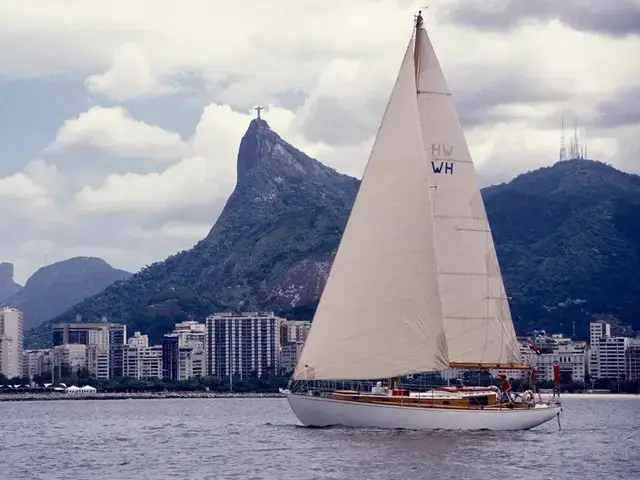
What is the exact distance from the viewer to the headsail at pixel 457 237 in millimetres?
Answer: 59625

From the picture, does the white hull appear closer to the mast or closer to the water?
the water

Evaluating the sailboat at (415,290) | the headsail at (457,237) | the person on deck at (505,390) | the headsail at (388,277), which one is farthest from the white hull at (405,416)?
the headsail at (457,237)

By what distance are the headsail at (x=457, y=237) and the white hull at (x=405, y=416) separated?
8.87 feet

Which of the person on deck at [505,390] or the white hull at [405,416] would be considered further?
the person on deck at [505,390]

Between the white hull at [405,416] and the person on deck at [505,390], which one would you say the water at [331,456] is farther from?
the person on deck at [505,390]

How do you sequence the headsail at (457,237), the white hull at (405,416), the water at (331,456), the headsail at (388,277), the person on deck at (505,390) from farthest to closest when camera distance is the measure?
the person on deck at (505,390)
the headsail at (457,237)
the headsail at (388,277)
the white hull at (405,416)
the water at (331,456)

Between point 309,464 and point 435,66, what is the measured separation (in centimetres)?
2018

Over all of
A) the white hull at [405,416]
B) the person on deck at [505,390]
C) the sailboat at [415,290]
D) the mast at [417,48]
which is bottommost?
the white hull at [405,416]

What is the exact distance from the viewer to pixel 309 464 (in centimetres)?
4869

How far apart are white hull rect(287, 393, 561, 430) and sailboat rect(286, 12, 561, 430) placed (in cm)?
6

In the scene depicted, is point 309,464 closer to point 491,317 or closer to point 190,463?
point 190,463

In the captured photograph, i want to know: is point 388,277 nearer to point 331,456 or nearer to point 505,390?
point 505,390

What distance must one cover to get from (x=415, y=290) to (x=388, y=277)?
129cm

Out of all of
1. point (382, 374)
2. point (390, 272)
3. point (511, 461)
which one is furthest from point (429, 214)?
point (511, 461)
